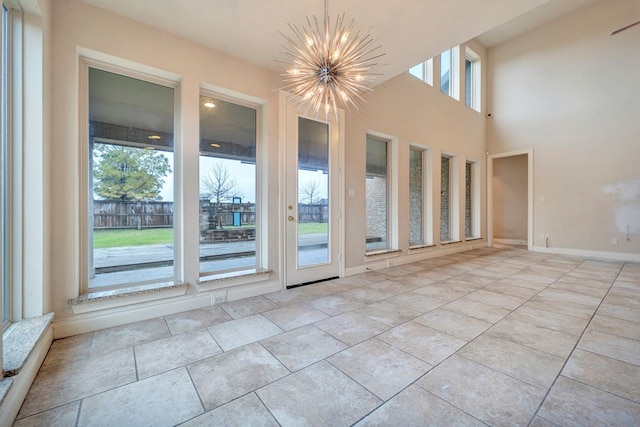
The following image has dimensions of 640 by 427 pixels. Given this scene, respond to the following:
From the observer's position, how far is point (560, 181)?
5.98m

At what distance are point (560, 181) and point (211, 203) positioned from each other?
747 cm

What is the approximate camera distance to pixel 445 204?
602 centimetres

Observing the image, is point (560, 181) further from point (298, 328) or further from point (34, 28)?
point (34, 28)

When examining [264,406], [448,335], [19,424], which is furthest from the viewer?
[448,335]

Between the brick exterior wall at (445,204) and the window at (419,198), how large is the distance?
757 mm

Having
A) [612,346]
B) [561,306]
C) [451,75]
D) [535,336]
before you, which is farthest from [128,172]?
[451,75]

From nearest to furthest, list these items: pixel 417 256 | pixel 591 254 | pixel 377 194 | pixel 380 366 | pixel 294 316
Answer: pixel 380 366
pixel 294 316
pixel 377 194
pixel 417 256
pixel 591 254

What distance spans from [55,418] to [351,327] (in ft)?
5.86

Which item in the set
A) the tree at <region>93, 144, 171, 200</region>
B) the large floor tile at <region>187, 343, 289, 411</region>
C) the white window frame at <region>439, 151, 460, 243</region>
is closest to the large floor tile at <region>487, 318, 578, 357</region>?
the large floor tile at <region>187, 343, 289, 411</region>

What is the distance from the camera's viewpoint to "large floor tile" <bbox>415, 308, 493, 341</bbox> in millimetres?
2062

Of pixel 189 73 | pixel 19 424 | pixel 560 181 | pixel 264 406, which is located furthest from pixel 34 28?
pixel 560 181

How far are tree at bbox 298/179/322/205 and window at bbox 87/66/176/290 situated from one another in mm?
1517

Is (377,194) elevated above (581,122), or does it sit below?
below

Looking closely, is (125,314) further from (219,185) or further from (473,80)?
(473,80)
